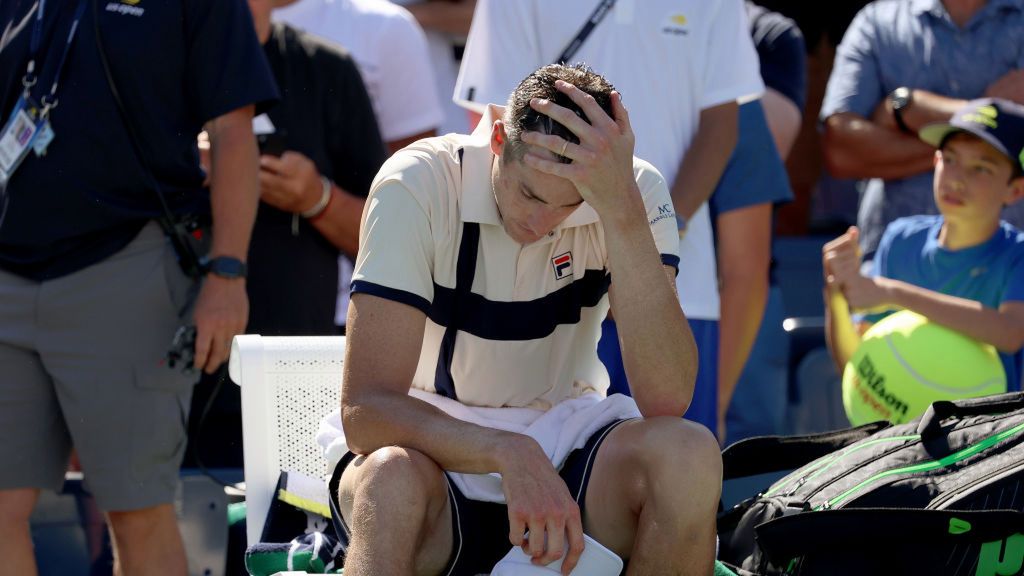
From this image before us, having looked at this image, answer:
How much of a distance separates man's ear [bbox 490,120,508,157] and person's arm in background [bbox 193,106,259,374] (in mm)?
1059

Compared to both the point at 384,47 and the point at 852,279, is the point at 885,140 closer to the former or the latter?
the point at 852,279

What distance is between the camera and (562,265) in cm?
323

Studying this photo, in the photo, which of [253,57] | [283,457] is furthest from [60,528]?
[253,57]

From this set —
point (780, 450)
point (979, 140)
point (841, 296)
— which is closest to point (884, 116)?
point (979, 140)

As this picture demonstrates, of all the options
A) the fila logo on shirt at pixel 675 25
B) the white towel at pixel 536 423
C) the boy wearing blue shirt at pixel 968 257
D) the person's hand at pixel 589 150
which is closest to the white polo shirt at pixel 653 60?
the fila logo on shirt at pixel 675 25

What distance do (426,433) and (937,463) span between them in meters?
1.27

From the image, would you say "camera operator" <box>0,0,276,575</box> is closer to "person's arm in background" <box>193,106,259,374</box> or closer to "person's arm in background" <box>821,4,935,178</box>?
"person's arm in background" <box>193,106,259,374</box>

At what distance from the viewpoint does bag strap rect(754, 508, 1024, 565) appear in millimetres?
3137

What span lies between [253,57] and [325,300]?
102cm

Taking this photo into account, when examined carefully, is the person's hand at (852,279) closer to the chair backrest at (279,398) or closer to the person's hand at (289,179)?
the person's hand at (289,179)

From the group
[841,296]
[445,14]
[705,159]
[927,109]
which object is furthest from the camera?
[445,14]

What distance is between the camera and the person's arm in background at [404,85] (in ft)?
16.9

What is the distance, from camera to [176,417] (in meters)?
3.85

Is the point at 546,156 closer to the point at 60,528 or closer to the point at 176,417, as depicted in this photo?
the point at 176,417
